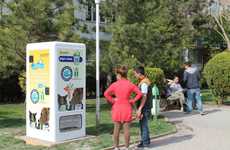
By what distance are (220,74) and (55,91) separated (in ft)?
34.3

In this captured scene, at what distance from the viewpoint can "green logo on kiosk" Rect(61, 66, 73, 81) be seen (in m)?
10.2

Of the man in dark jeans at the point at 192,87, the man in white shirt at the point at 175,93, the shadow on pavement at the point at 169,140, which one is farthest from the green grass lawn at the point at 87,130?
the man in dark jeans at the point at 192,87

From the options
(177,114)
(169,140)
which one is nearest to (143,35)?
(177,114)

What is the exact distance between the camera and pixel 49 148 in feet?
31.7

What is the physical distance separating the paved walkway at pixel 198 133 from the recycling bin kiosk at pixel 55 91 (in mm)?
1863

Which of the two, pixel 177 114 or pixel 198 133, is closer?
pixel 198 133

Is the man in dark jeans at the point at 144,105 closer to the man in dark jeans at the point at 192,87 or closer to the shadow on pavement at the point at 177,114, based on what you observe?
the shadow on pavement at the point at 177,114

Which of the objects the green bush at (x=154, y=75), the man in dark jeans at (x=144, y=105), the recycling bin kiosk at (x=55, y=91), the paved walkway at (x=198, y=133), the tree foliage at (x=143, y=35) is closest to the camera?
the man in dark jeans at (x=144, y=105)

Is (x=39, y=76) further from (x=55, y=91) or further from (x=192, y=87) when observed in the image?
(x=192, y=87)

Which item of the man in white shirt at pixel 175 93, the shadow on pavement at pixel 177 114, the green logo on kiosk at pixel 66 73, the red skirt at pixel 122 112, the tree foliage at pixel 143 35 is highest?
the tree foliage at pixel 143 35

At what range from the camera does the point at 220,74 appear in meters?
18.9

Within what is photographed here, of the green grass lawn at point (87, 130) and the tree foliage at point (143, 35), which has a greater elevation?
the tree foliage at point (143, 35)

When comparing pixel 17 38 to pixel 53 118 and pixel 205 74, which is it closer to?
pixel 53 118

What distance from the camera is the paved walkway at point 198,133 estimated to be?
33.2 feet
